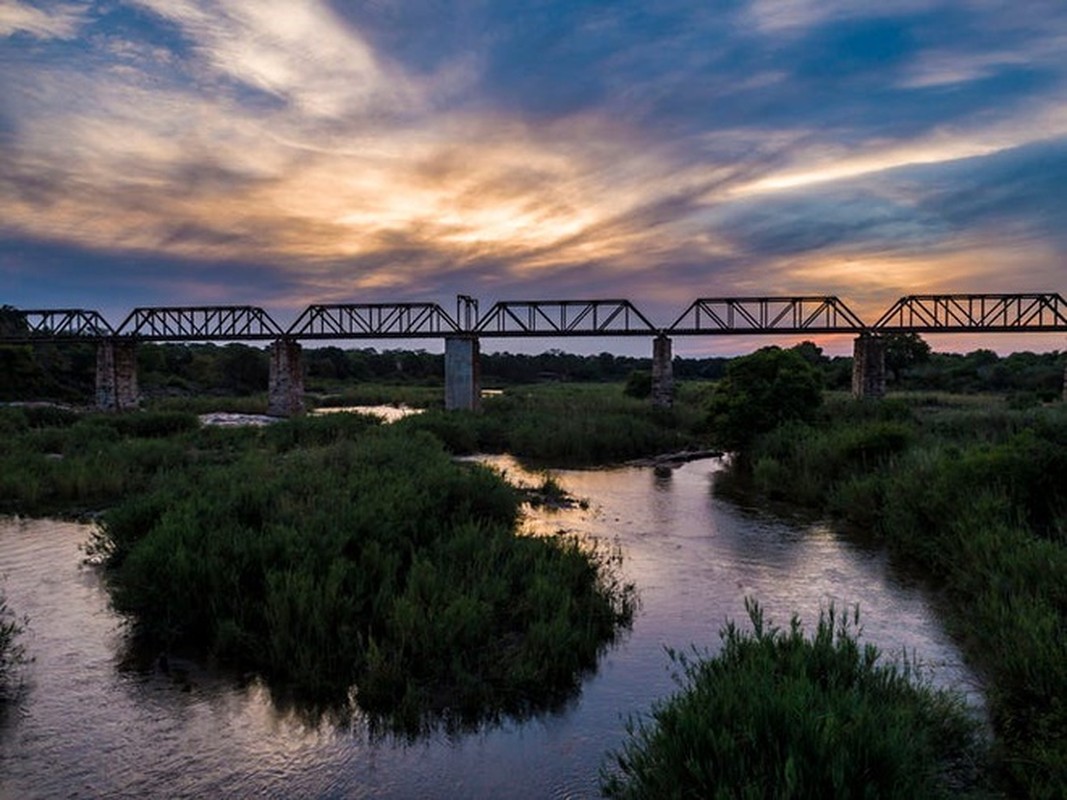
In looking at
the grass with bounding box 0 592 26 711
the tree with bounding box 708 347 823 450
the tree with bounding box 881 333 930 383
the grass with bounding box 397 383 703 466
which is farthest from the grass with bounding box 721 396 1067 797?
the tree with bounding box 881 333 930 383

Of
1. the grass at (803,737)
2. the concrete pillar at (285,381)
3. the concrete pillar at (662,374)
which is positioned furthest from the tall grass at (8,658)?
the concrete pillar at (285,381)

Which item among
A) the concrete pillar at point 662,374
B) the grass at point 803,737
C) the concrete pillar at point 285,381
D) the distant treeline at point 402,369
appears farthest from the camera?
the distant treeline at point 402,369

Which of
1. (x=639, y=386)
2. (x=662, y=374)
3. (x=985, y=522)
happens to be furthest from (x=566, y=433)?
(x=639, y=386)

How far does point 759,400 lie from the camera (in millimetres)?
28016

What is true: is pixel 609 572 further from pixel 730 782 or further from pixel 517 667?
pixel 730 782

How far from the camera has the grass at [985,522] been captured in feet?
20.4

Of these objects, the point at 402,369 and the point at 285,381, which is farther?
the point at 402,369

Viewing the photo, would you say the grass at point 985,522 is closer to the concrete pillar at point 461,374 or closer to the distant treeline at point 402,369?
the distant treeline at point 402,369

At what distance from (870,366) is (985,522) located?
122ft

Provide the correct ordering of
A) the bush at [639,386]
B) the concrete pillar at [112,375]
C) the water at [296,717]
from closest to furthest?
the water at [296,717]
the concrete pillar at [112,375]
the bush at [639,386]

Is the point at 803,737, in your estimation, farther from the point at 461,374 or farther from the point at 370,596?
the point at 461,374

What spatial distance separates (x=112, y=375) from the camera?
49.9 m

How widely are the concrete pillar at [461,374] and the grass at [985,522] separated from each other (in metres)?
24.8

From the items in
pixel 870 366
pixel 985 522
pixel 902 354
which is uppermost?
pixel 902 354
